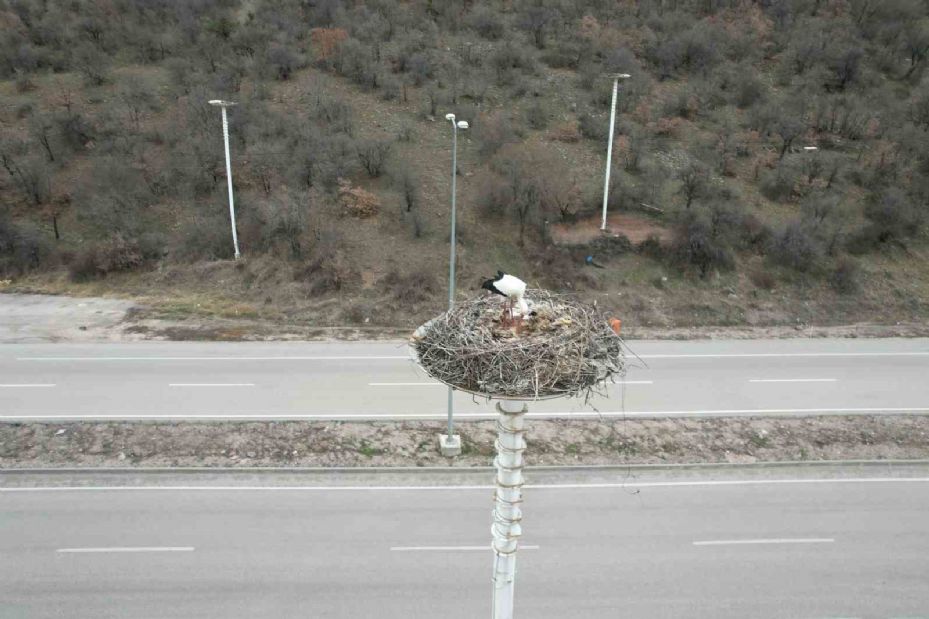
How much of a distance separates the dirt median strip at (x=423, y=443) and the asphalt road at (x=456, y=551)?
0.90m

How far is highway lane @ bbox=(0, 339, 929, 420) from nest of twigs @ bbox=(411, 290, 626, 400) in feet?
33.2

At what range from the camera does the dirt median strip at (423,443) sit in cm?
1442

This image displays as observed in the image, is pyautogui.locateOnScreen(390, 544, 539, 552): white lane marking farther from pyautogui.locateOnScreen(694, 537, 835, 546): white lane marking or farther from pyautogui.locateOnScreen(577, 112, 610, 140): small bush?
pyautogui.locateOnScreen(577, 112, 610, 140): small bush

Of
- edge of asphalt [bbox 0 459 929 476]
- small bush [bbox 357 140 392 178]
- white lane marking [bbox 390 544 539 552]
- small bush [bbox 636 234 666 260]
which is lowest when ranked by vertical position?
white lane marking [bbox 390 544 539 552]

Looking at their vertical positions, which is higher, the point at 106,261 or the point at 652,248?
the point at 652,248

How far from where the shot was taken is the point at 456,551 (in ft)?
38.7

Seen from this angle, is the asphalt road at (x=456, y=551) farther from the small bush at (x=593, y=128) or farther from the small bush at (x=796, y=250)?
the small bush at (x=593, y=128)

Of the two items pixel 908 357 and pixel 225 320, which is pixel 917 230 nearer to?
pixel 908 357

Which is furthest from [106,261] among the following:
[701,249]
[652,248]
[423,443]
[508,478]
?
[508,478]

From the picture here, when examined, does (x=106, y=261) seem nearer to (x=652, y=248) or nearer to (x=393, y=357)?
(x=393, y=357)

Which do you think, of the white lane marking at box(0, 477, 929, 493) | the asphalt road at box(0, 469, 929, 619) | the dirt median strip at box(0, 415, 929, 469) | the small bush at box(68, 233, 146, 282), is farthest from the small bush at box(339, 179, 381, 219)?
the white lane marking at box(0, 477, 929, 493)

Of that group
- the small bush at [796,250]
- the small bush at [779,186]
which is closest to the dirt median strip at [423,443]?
the small bush at [796,250]

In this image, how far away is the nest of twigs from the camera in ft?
17.1

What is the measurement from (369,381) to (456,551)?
758 centimetres
